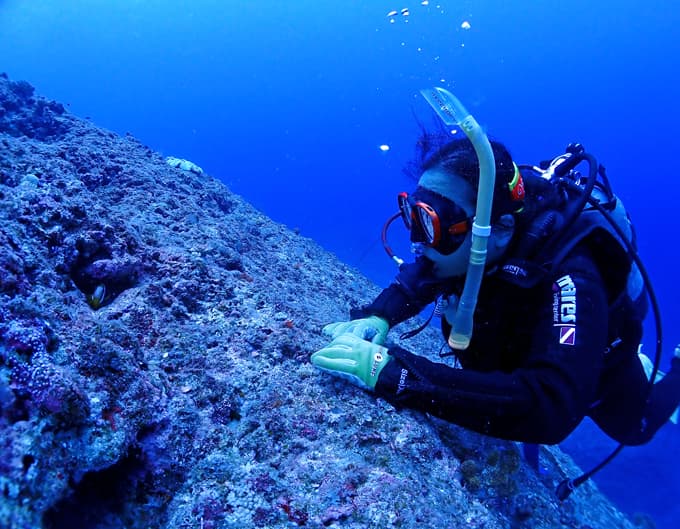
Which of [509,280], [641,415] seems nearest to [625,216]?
[509,280]

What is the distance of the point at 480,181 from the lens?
7.11ft

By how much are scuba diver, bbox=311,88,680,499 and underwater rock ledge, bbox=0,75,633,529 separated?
0.30 metres

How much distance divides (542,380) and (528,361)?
0.53 feet

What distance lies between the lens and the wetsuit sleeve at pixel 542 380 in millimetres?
1992

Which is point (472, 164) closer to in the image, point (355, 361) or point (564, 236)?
point (564, 236)

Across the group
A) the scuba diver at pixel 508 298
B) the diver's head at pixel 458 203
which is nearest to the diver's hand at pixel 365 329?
the scuba diver at pixel 508 298

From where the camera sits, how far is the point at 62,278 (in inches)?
96.7

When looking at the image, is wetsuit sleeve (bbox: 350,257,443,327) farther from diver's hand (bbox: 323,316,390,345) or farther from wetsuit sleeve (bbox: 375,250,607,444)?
wetsuit sleeve (bbox: 375,250,607,444)

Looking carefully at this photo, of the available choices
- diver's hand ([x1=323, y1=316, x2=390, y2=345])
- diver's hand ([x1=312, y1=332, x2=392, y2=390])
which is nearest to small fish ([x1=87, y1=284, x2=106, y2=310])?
diver's hand ([x1=312, y1=332, x2=392, y2=390])

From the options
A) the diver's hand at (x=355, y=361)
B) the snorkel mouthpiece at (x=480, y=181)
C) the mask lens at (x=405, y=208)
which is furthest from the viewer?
the mask lens at (x=405, y=208)

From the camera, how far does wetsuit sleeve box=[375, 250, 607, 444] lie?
199 cm

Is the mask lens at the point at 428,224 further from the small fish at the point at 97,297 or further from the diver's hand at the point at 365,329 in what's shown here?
the small fish at the point at 97,297

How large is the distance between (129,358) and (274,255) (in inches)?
119

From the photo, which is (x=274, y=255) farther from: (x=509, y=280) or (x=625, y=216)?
(x=625, y=216)
